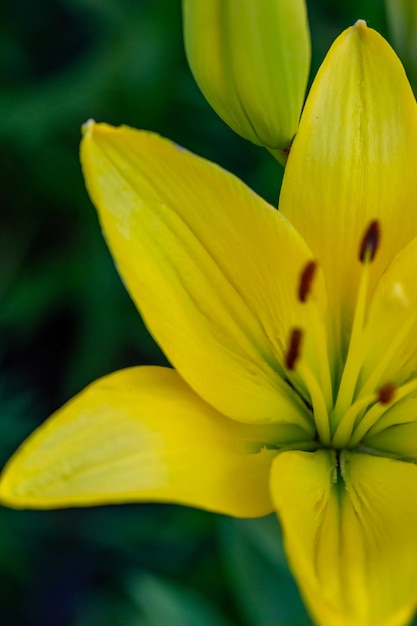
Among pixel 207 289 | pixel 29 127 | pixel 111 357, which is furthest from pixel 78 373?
pixel 207 289

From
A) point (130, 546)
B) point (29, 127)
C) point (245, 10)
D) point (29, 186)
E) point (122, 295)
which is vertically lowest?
point (130, 546)

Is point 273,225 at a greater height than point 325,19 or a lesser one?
lesser

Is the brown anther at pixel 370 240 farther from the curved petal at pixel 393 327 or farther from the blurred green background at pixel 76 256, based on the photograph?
the blurred green background at pixel 76 256

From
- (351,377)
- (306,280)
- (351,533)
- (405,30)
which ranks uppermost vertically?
(405,30)

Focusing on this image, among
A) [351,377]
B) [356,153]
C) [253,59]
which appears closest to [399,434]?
[351,377]

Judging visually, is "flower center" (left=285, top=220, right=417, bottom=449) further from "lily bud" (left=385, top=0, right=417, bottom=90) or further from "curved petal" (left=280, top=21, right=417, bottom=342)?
"lily bud" (left=385, top=0, right=417, bottom=90)

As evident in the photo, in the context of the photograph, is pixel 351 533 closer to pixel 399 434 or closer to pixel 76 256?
pixel 399 434

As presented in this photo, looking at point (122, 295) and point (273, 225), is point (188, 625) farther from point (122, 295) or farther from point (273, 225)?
point (122, 295)

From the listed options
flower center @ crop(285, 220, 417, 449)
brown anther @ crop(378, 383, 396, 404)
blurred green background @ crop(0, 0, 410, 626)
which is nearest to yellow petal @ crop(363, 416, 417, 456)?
flower center @ crop(285, 220, 417, 449)

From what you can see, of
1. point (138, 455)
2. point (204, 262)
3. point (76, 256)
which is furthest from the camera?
point (76, 256)
